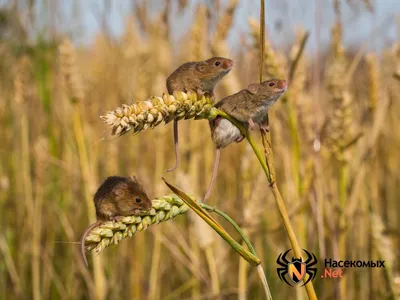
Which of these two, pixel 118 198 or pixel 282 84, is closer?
pixel 282 84

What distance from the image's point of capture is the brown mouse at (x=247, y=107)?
92 cm

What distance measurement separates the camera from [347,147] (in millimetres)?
1604

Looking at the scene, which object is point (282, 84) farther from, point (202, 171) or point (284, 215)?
point (202, 171)

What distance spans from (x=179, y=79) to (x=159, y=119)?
0.44 meters

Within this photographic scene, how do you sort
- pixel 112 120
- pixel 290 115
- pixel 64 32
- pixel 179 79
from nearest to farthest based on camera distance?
pixel 112 120 < pixel 179 79 < pixel 290 115 < pixel 64 32

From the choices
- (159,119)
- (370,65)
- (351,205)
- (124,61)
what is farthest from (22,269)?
(159,119)

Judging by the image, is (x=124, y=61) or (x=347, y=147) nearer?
(x=347, y=147)

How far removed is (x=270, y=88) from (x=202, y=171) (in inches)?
84.9

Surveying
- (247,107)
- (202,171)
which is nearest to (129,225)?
(247,107)

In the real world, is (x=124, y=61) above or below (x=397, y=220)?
above

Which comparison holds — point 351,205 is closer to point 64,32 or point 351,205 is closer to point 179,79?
point 179,79

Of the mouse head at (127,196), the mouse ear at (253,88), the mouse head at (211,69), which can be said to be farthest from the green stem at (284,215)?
the mouse head at (211,69)

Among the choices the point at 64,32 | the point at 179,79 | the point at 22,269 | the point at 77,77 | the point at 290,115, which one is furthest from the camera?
the point at 64,32

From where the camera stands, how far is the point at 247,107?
923mm
